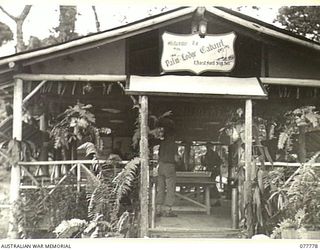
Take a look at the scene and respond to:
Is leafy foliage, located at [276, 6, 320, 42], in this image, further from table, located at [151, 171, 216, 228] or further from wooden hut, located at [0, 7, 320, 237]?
table, located at [151, 171, 216, 228]

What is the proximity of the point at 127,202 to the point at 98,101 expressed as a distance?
118cm

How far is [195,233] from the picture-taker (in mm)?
5449

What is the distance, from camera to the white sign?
218 inches

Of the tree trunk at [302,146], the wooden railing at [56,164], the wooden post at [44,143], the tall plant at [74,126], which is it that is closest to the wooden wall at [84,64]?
the tall plant at [74,126]

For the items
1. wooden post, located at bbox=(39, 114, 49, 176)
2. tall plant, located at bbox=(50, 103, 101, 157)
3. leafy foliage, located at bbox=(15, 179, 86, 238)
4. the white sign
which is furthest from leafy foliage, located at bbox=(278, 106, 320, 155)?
wooden post, located at bbox=(39, 114, 49, 176)

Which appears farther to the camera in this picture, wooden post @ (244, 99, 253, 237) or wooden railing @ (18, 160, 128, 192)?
wooden railing @ (18, 160, 128, 192)

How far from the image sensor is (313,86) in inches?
227

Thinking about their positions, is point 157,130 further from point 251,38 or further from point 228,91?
point 251,38

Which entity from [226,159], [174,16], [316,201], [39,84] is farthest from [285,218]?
[39,84]

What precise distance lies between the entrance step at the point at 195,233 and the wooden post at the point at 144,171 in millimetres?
130

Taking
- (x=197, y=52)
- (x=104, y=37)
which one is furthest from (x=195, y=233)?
(x=104, y=37)

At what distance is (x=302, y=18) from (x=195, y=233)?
2.21 meters
